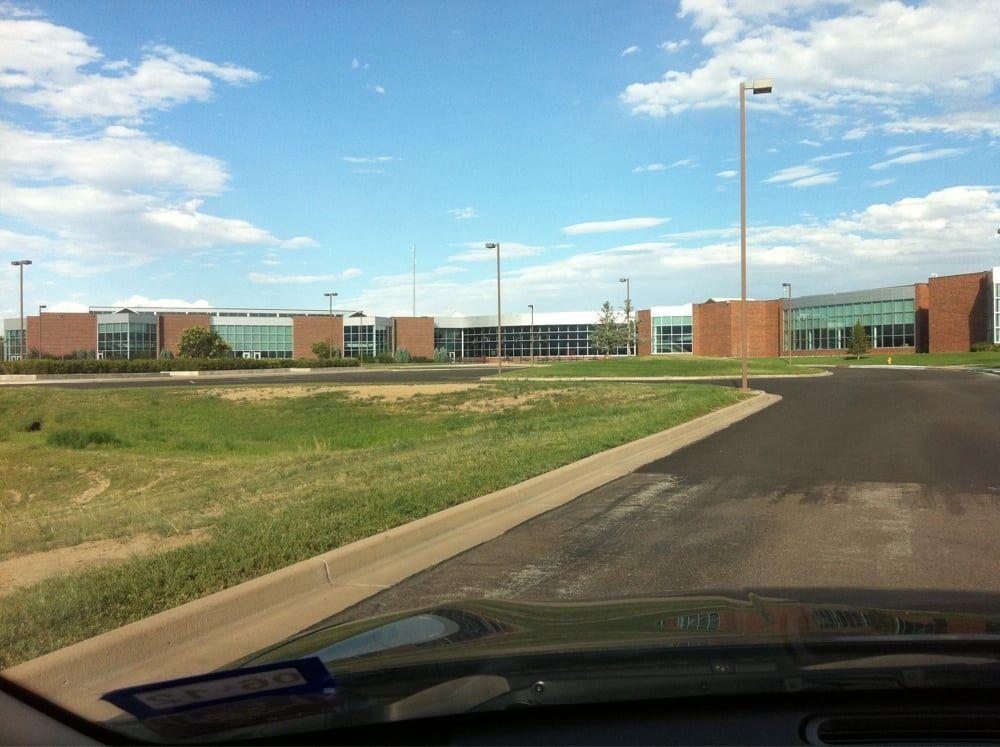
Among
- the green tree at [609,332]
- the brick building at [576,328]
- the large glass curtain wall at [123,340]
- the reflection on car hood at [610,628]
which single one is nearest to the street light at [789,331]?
the brick building at [576,328]

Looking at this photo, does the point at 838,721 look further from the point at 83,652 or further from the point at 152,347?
the point at 152,347

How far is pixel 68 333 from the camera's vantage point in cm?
9044

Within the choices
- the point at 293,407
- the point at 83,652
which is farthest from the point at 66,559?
the point at 293,407

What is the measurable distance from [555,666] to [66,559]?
5.64 metres

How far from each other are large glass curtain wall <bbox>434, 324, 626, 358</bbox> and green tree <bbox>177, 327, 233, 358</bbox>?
3868 centimetres

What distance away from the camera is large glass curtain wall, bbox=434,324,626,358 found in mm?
104438

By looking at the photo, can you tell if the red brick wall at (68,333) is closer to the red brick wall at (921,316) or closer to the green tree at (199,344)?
the green tree at (199,344)

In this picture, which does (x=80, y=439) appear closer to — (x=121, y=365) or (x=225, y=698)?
(x=225, y=698)

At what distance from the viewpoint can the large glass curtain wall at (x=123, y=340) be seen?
88438 mm

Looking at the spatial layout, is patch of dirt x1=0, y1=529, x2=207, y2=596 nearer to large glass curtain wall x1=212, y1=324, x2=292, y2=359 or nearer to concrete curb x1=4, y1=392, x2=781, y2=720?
concrete curb x1=4, y1=392, x2=781, y2=720

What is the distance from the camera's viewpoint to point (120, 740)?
2.76 meters

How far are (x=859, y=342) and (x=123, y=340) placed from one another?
71.1 meters

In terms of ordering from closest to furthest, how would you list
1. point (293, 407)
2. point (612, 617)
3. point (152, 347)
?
point (612, 617)
point (293, 407)
point (152, 347)

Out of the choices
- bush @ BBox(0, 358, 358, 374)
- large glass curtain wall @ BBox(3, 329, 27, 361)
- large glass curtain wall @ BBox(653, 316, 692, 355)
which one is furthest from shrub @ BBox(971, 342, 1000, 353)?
large glass curtain wall @ BBox(3, 329, 27, 361)
